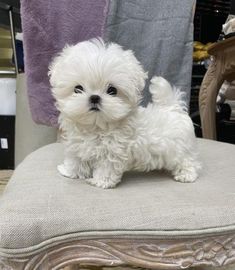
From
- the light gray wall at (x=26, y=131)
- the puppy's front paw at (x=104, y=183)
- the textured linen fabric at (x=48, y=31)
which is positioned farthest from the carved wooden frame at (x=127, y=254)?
the light gray wall at (x=26, y=131)

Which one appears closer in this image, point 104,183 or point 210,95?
point 104,183

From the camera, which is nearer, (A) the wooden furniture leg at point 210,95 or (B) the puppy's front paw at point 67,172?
(B) the puppy's front paw at point 67,172

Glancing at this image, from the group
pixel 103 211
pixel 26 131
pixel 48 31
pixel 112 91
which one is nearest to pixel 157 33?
pixel 48 31

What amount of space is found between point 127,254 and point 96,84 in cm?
28

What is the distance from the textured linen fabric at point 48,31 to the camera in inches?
41.1

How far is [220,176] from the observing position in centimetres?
81

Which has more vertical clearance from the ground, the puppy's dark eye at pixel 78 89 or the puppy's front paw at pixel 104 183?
the puppy's dark eye at pixel 78 89

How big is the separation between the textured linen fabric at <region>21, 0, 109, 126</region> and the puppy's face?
0.33 m

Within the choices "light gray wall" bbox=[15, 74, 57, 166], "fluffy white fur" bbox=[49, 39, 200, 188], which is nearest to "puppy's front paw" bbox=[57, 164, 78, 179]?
"fluffy white fur" bbox=[49, 39, 200, 188]

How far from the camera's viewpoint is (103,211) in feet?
2.08

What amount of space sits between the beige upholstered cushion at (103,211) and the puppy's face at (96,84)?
5.0 inches

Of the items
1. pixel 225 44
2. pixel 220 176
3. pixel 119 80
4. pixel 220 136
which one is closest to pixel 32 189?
pixel 119 80

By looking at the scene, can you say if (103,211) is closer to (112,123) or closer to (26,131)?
(112,123)

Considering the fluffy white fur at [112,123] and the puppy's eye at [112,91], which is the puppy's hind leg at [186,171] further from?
the puppy's eye at [112,91]
